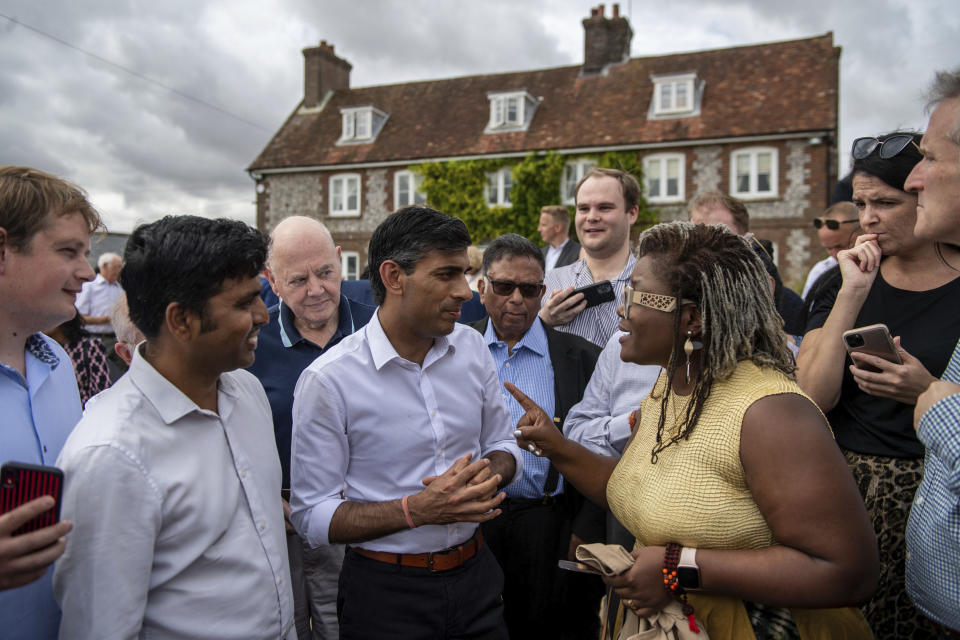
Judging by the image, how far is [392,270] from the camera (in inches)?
97.0

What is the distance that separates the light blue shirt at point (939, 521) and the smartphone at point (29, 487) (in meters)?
2.31

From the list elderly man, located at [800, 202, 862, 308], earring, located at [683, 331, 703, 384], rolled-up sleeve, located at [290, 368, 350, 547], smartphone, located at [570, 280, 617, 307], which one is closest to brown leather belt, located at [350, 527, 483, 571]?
rolled-up sleeve, located at [290, 368, 350, 547]

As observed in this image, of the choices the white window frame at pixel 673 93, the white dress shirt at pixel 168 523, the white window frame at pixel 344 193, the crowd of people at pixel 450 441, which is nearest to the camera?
the white dress shirt at pixel 168 523

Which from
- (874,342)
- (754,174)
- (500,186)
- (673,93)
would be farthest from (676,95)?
(874,342)

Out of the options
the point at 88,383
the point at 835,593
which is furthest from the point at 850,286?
the point at 88,383

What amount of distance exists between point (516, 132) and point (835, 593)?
22081mm

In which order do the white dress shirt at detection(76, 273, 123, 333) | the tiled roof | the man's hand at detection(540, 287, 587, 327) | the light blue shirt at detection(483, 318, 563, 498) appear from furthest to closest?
1. the tiled roof
2. the white dress shirt at detection(76, 273, 123, 333)
3. the man's hand at detection(540, 287, 587, 327)
4. the light blue shirt at detection(483, 318, 563, 498)

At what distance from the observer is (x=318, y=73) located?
27.0 meters

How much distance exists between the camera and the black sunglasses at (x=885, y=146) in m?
2.61

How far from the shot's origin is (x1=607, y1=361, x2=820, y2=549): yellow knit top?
1883mm

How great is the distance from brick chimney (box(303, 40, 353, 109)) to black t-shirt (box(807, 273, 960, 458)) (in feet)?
89.6

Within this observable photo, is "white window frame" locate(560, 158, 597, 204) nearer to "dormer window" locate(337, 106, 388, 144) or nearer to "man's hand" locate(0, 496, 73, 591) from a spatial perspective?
"dormer window" locate(337, 106, 388, 144)

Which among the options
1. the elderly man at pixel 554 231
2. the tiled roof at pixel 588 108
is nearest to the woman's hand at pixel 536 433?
the elderly man at pixel 554 231

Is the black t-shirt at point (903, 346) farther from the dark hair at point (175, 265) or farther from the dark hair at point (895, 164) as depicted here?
the dark hair at point (175, 265)
